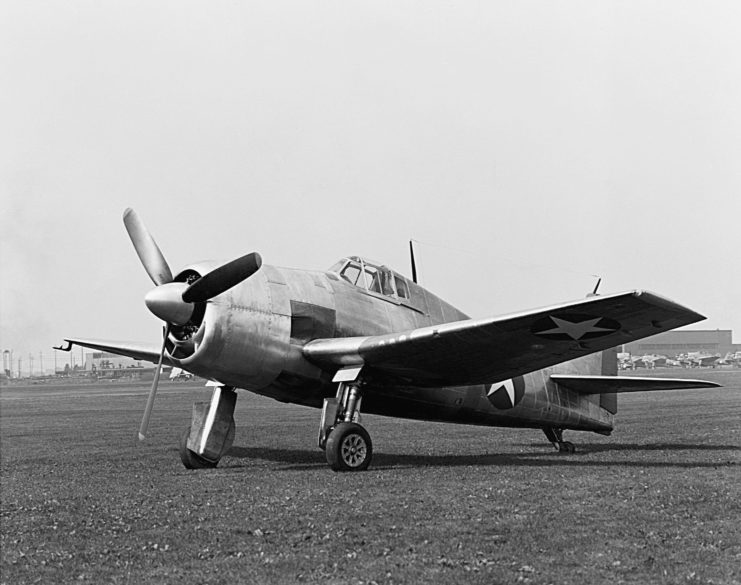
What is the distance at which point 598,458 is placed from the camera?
12359 millimetres

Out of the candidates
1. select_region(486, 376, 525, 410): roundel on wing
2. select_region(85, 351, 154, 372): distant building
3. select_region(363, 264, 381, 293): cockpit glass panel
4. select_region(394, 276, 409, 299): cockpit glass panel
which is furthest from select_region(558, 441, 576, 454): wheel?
select_region(85, 351, 154, 372): distant building

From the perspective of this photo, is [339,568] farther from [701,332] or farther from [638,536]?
[701,332]

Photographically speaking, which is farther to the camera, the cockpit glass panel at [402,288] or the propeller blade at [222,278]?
the cockpit glass panel at [402,288]

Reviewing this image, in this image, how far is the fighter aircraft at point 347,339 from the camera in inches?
393

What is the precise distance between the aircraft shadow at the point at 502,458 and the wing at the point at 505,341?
51.0 inches

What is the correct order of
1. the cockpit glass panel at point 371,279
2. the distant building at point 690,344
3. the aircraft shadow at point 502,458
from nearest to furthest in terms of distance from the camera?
the aircraft shadow at point 502,458 → the cockpit glass panel at point 371,279 → the distant building at point 690,344

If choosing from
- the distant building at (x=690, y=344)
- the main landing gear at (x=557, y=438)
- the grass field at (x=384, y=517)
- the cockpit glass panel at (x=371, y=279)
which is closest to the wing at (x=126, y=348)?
the grass field at (x=384, y=517)

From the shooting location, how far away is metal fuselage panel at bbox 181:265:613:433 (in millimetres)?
10484

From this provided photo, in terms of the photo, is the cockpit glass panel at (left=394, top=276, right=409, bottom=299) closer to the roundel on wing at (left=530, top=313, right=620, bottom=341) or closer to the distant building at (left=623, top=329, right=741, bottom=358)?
the roundel on wing at (left=530, top=313, right=620, bottom=341)

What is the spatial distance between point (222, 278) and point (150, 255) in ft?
6.36

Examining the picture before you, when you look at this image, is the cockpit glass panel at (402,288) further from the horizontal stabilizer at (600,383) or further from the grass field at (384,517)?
the horizontal stabilizer at (600,383)

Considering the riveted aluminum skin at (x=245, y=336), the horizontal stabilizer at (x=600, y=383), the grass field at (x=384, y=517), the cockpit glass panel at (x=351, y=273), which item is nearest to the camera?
the grass field at (x=384, y=517)

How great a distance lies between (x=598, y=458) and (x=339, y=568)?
7957 millimetres

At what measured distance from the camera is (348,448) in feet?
34.9
